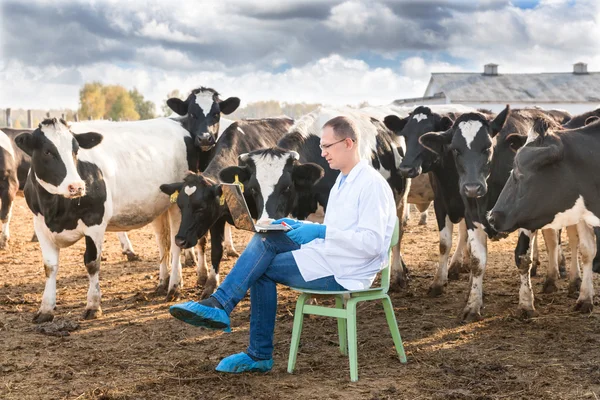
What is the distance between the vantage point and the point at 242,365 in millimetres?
5285

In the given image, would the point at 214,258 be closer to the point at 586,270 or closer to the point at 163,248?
the point at 163,248

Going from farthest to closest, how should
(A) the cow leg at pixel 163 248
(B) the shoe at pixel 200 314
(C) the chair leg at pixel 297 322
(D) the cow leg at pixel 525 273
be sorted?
(A) the cow leg at pixel 163 248, (D) the cow leg at pixel 525 273, (C) the chair leg at pixel 297 322, (B) the shoe at pixel 200 314

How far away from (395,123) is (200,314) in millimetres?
4801

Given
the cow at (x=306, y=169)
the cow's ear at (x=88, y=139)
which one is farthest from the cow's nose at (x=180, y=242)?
the cow's ear at (x=88, y=139)

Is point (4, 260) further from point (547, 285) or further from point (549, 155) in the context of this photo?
point (549, 155)

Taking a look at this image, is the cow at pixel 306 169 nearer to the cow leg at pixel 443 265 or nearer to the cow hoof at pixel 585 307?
the cow leg at pixel 443 265

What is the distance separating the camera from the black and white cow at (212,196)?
7.68 meters

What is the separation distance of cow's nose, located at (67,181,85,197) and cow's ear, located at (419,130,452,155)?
11.3 feet

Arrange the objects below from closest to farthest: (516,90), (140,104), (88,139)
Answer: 1. (88,139)
2. (516,90)
3. (140,104)

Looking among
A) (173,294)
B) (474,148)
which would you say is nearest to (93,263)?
(173,294)

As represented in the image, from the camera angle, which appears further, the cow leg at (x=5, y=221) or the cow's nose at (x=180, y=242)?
the cow leg at (x=5, y=221)

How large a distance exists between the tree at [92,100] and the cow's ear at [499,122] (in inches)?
2162

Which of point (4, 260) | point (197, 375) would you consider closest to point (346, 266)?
point (197, 375)

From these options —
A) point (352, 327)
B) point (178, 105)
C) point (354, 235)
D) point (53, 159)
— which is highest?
point (178, 105)
